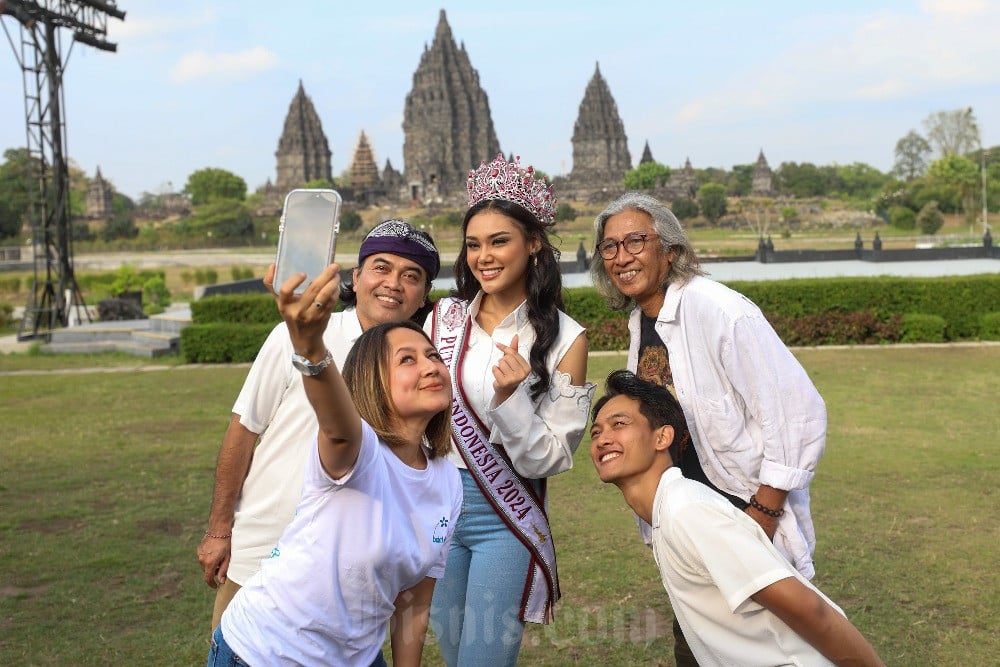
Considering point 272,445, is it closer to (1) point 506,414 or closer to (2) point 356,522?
(1) point 506,414

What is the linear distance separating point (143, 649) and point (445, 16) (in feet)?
252

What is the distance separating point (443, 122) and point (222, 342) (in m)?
64.7

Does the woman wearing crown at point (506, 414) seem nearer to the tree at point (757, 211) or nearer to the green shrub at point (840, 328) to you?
the green shrub at point (840, 328)

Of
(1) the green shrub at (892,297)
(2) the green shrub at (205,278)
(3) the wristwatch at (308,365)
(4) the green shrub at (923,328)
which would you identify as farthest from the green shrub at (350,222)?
(3) the wristwatch at (308,365)

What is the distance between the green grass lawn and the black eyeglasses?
193cm

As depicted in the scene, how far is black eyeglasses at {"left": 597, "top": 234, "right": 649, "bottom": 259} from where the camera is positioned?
243 centimetres

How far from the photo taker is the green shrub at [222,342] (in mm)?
12984

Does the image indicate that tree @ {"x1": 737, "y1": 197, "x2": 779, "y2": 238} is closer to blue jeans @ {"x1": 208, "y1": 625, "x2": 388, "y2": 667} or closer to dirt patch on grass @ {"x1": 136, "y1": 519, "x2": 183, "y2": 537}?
dirt patch on grass @ {"x1": 136, "y1": 519, "x2": 183, "y2": 537}

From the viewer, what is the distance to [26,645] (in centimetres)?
396

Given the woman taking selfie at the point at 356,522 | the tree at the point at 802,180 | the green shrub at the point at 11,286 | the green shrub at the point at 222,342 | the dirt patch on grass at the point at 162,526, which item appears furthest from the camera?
the tree at the point at 802,180

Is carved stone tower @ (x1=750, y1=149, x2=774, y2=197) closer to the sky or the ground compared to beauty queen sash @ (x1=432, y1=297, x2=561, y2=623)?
closer to the sky

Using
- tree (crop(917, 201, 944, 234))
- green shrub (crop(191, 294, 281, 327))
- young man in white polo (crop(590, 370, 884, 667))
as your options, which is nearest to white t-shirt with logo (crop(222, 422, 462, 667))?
young man in white polo (crop(590, 370, 884, 667))

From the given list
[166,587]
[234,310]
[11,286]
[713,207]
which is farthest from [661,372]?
[713,207]

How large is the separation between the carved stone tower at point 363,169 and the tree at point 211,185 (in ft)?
43.3
